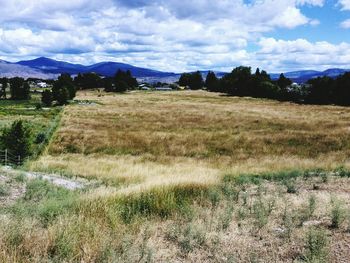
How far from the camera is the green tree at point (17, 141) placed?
25.8 m

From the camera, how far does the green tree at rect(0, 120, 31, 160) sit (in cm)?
2575

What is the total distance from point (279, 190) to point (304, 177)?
3207 mm

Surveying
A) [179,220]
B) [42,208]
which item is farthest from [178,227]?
[42,208]

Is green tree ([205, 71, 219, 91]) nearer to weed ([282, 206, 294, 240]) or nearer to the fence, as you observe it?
the fence

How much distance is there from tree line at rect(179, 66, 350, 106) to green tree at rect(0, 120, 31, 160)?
258ft

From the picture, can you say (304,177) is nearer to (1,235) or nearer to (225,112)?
(1,235)

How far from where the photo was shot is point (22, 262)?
6.27m

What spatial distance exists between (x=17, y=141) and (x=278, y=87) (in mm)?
98363

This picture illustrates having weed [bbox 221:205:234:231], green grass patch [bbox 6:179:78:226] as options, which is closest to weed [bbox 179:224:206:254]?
weed [bbox 221:205:234:231]

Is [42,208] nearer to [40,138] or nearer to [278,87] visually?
[40,138]

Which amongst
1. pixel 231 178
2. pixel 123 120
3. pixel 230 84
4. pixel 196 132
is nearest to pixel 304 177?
pixel 231 178

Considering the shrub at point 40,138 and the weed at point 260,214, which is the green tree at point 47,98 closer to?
the shrub at point 40,138

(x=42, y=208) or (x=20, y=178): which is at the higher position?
(x=42, y=208)

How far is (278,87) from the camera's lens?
116 m
